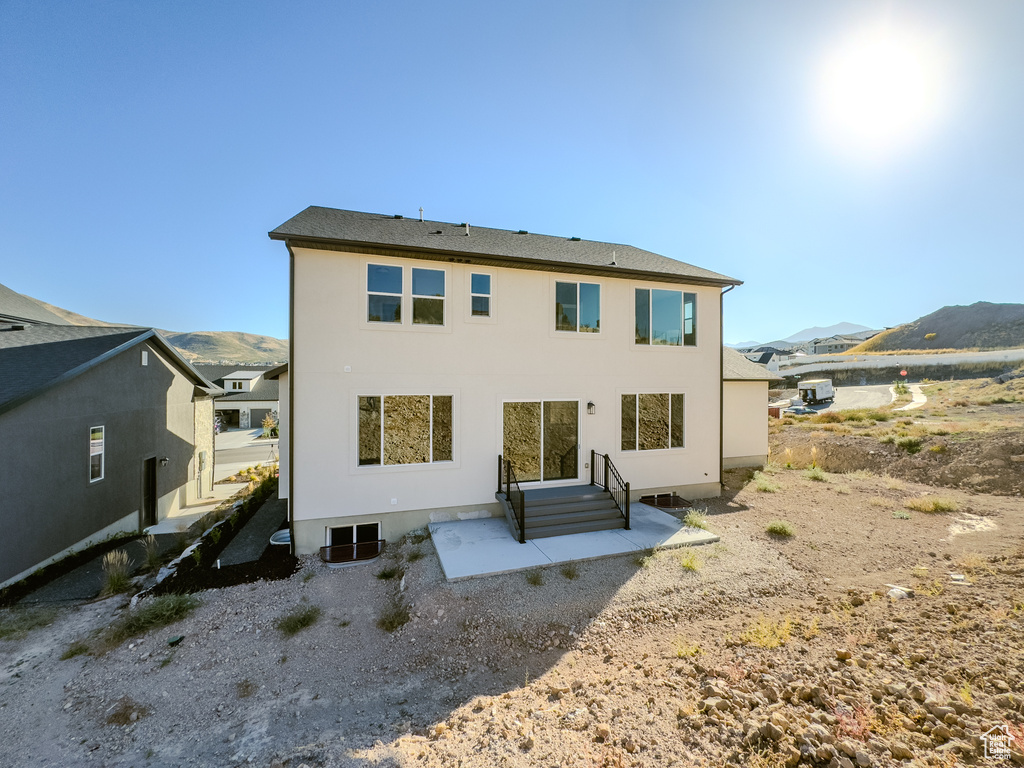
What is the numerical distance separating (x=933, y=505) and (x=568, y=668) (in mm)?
11375

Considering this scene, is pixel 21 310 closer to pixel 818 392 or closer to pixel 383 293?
pixel 383 293

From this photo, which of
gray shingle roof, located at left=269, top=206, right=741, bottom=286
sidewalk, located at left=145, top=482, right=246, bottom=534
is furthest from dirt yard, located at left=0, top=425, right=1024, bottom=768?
gray shingle roof, located at left=269, top=206, right=741, bottom=286

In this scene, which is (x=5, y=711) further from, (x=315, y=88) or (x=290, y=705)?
(x=315, y=88)

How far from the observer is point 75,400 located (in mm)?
9039

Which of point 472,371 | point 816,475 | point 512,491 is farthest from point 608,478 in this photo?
point 816,475

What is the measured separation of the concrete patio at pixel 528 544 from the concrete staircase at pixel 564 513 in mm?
172

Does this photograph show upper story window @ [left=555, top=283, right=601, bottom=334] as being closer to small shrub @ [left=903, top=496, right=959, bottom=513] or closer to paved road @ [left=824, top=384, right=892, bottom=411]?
small shrub @ [left=903, top=496, right=959, bottom=513]

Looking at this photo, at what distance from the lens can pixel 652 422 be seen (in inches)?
410

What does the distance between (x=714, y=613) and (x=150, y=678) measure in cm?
767

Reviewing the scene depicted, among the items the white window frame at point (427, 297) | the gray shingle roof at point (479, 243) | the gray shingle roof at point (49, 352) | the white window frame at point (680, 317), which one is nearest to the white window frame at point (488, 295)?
the gray shingle roof at point (479, 243)

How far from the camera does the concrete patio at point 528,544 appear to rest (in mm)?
6805

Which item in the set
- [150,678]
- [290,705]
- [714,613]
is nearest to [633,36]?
[714,613]

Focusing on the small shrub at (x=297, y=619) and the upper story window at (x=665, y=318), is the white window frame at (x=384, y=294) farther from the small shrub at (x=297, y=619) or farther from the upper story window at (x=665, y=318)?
the upper story window at (x=665, y=318)

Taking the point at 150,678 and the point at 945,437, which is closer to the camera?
the point at 150,678
